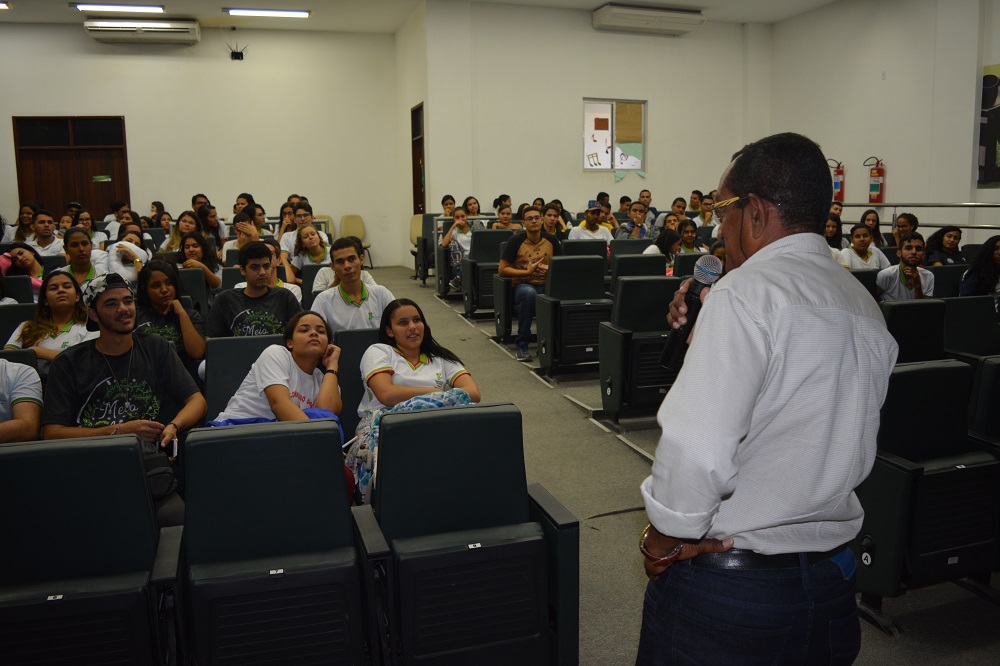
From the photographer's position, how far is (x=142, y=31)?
11.2m

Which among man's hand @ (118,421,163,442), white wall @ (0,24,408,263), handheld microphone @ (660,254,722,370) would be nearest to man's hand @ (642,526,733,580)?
handheld microphone @ (660,254,722,370)

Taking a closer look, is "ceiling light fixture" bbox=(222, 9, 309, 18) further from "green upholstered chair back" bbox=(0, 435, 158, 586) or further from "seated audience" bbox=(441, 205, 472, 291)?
"green upholstered chair back" bbox=(0, 435, 158, 586)

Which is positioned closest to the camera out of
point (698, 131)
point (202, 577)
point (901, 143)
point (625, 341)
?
point (202, 577)

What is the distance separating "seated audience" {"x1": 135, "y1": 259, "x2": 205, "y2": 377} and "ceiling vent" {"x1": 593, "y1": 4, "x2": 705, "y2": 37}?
9.05 meters

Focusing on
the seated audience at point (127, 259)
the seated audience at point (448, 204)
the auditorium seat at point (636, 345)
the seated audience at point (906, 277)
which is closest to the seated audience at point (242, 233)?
the seated audience at point (127, 259)

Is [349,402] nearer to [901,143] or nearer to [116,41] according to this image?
[901,143]

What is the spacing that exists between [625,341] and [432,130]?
7.42 meters

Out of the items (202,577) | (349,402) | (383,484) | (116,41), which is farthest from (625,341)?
(116,41)

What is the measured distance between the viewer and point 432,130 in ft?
36.2

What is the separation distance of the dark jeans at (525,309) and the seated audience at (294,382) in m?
3.19

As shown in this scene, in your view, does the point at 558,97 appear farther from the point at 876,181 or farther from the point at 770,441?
the point at 770,441

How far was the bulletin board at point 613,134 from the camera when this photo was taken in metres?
12.1

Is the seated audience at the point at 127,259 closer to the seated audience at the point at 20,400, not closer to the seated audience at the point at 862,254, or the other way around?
the seated audience at the point at 20,400

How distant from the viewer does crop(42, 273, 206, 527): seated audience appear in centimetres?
274
